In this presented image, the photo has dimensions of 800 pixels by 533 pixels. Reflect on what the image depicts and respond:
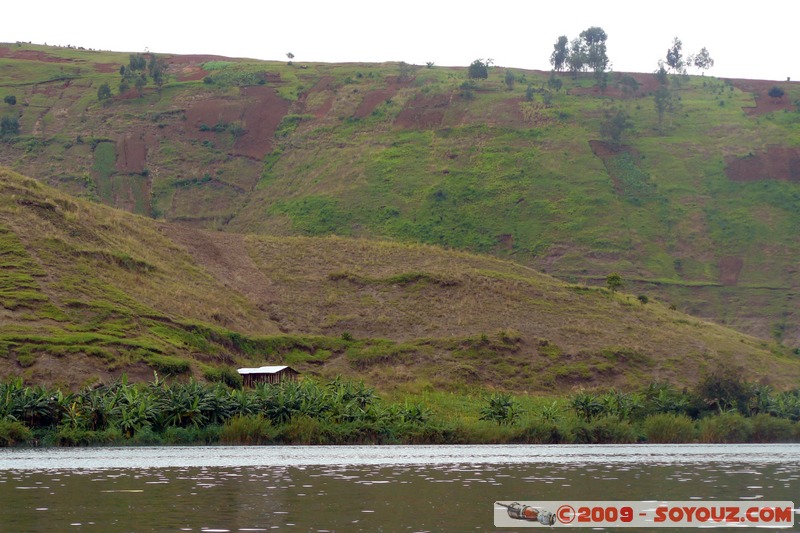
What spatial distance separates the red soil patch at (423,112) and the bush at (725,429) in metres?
97.2

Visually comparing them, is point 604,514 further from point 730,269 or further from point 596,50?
point 596,50

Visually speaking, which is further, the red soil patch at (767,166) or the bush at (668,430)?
the red soil patch at (767,166)

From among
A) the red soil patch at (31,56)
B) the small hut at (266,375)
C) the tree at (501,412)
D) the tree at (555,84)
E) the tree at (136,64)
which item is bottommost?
the tree at (501,412)

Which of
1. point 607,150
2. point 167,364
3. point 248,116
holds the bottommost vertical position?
point 167,364

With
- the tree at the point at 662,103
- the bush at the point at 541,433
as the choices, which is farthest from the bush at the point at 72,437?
the tree at the point at 662,103

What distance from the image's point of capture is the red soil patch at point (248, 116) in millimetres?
154125

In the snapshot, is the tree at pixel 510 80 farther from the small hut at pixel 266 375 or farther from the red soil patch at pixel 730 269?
the small hut at pixel 266 375

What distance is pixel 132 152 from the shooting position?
484 feet

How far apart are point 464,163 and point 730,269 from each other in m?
34.9

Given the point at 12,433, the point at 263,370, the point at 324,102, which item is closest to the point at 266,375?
the point at 263,370

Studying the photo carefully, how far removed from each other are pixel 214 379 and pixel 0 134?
97354mm

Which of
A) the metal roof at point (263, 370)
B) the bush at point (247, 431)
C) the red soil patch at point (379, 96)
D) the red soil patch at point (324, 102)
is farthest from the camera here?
the red soil patch at point (324, 102)

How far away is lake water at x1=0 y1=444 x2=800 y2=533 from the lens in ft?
84.3

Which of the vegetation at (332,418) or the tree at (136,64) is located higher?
the tree at (136,64)
